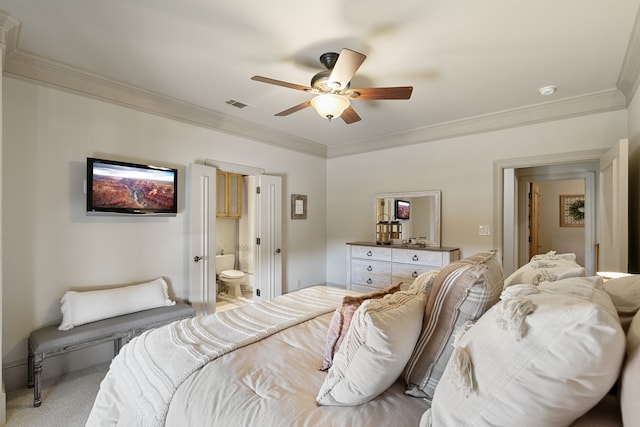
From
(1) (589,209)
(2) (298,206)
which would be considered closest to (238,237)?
(2) (298,206)

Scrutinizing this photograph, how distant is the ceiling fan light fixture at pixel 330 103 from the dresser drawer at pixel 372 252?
2364 millimetres

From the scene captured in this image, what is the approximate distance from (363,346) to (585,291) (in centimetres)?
71

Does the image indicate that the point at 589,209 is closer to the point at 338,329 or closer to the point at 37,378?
the point at 338,329

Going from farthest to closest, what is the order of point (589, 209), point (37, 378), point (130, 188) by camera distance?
point (589, 209), point (130, 188), point (37, 378)

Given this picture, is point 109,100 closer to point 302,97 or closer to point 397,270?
point 302,97

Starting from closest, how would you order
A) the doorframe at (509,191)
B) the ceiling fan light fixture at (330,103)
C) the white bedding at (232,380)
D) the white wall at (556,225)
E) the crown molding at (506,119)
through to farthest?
1. the white bedding at (232,380)
2. the ceiling fan light fixture at (330,103)
3. the crown molding at (506,119)
4. the doorframe at (509,191)
5. the white wall at (556,225)

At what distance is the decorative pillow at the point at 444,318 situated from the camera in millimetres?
1169

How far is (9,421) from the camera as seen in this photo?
2.09 meters

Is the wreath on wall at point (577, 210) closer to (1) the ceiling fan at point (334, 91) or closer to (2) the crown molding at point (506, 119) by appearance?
(2) the crown molding at point (506, 119)

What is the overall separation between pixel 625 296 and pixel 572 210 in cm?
637

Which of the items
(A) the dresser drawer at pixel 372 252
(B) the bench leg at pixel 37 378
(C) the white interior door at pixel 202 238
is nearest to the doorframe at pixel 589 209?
(A) the dresser drawer at pixel 372 252

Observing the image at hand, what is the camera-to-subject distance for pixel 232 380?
A: 4.23 ft

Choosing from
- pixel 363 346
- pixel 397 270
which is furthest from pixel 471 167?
pixel 363 346

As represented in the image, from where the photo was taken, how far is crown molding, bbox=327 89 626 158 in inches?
122
